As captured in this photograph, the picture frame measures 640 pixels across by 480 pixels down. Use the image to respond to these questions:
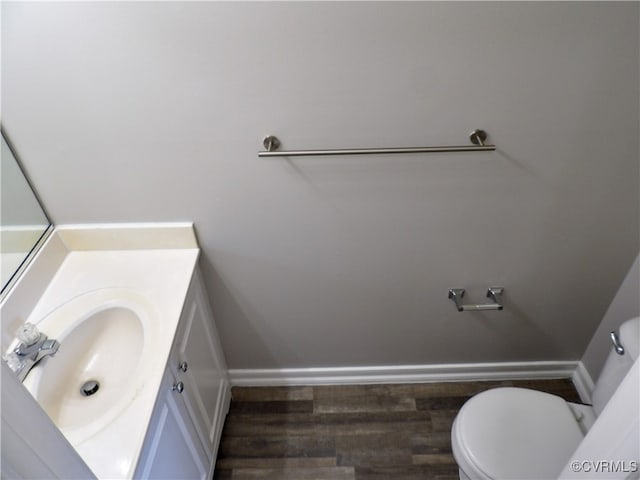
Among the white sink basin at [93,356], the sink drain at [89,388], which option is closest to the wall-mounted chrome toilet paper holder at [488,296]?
the white sink basin at [93,356]

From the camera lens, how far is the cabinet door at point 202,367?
4.43ft

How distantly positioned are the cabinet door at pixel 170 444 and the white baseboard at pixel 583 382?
1.62 meters

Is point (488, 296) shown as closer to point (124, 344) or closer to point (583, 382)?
point (583, 382)

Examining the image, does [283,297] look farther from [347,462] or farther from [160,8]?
[160,8]

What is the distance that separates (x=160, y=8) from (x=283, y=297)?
101 cm

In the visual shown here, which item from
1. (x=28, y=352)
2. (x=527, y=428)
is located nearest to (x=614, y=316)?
(x=527, y=428)

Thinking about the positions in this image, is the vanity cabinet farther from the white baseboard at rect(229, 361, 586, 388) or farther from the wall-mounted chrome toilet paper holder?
the wall-mounted chrome toilet paper holder

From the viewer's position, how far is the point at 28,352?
3.49ft

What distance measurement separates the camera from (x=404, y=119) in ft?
3.91

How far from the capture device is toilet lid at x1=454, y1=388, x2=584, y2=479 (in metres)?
1.33

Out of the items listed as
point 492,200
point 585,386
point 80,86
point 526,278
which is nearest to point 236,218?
point 80,86
